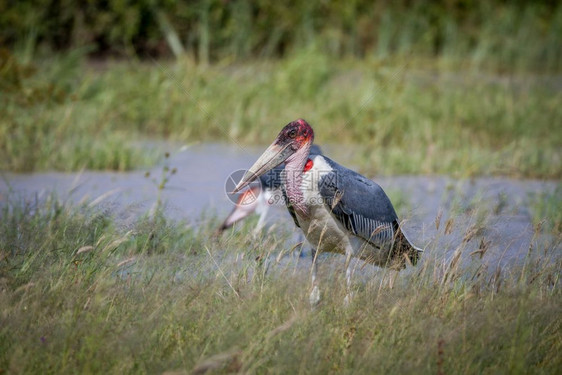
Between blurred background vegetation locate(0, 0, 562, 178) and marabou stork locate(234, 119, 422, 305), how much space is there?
9.63ft

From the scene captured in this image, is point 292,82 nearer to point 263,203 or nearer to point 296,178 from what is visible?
point 263,203

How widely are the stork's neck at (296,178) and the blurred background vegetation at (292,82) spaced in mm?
3046

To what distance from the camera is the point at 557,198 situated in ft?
18.7

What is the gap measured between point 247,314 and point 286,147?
1.28 meters

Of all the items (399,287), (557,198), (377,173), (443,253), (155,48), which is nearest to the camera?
(399,287)

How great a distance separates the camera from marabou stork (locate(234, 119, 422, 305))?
155 inches

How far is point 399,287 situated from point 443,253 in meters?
0.34

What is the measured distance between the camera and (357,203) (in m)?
4.00

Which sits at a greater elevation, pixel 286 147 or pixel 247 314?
pixel 286 147

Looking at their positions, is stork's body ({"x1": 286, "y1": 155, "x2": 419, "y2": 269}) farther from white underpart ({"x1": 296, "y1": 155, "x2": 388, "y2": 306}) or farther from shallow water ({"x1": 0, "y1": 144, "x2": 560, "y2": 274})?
shallow water ({"x1": 0, "y1": 144, "x2": 560, "y2": 274})

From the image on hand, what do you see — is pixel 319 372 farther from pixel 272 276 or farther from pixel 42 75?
pixel 42 75

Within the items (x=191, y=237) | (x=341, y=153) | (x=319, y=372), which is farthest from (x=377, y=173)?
(x=319, y=372)

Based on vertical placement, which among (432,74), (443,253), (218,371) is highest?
(432,74)

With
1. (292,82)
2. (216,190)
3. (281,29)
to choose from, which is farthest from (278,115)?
(281,29)
